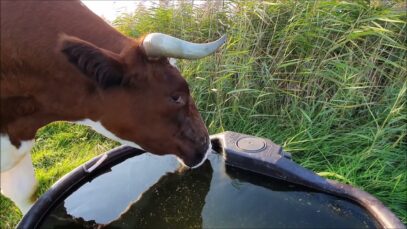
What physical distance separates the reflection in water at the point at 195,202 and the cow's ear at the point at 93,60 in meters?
0.83

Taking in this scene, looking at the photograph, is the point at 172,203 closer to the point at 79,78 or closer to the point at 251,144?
the point at 251,144

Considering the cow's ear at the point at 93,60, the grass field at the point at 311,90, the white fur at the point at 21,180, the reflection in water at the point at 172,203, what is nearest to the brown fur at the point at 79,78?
the cow's ear at the point at 93,60

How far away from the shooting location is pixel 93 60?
2.18 meters

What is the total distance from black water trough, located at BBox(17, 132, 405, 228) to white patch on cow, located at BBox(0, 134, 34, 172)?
10.0 inches

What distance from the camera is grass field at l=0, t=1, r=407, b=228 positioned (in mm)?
3346

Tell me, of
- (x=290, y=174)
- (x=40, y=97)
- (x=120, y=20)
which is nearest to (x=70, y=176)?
(x=40, y=97)

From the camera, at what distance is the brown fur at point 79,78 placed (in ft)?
7.57

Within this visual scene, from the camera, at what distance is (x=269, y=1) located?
4.07 metres

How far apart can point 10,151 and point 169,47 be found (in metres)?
1.06

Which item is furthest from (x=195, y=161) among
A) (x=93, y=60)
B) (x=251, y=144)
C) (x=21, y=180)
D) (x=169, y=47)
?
(x=21, y=180)

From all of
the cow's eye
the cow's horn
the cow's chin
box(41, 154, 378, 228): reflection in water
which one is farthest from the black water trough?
the cow's horn

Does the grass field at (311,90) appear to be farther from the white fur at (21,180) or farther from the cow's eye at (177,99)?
the cow's eye at (177,99)

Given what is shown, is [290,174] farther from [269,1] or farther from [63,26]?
[269,1]

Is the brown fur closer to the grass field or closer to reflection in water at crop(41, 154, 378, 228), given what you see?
reflection in water at crop(41, 154, 378, 228)
